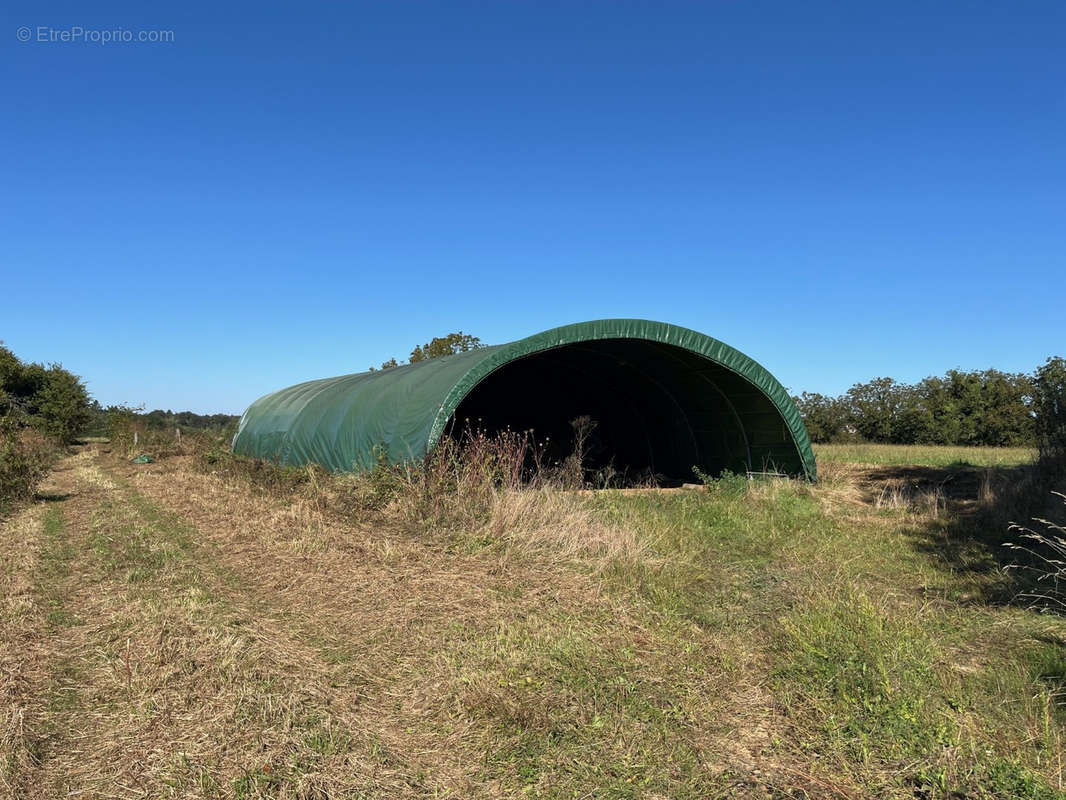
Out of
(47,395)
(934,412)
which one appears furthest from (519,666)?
(934,412)

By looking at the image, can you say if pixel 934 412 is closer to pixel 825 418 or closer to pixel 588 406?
pixel 825 418

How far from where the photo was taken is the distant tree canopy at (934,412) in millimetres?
38562

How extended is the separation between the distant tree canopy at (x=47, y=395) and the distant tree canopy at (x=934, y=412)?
1568 inches

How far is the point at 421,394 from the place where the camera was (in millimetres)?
11961

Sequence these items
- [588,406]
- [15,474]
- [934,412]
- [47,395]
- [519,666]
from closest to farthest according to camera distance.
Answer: [519,666] → [15,474] → [588,406] → [47,395] → [934,412]

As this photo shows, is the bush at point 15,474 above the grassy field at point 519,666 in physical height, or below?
above

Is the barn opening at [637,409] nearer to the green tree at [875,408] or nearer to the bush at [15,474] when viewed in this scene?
the bush at [15,474]

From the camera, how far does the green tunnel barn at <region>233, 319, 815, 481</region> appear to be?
11.5 metres

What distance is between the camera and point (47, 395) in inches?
1278

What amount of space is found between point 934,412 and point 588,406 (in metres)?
30.4


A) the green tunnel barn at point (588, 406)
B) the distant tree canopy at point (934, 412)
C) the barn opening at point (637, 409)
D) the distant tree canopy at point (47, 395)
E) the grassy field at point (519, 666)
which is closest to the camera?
the grassy field at point (519, 666)

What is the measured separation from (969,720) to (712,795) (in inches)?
64.1

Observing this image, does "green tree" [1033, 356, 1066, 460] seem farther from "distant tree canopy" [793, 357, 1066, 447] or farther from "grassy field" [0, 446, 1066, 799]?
"distant tree canopy" [793, 357, 1066, 447]

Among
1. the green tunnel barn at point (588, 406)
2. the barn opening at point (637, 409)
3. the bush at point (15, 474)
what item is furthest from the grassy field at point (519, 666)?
the barn opening at point (637, 409)
